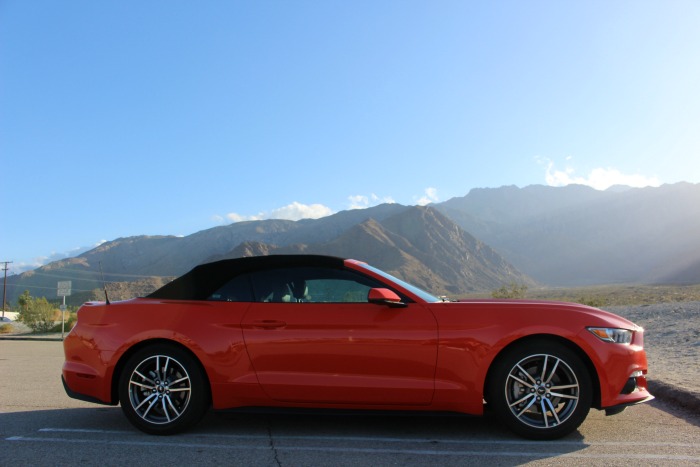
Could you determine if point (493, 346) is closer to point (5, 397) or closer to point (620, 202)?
point (5, 397)

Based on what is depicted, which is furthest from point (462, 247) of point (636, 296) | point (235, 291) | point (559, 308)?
point (235, 291)

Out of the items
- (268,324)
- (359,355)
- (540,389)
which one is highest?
(268,324)

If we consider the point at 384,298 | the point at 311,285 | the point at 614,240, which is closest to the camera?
the point at 384,298

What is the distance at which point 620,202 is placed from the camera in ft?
498

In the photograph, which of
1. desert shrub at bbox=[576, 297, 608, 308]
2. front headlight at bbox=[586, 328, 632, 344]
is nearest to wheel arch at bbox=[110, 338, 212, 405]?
front headlight at bbox=[586, 328, 632, 344]

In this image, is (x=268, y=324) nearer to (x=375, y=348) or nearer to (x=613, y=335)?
(x=375, y=348)

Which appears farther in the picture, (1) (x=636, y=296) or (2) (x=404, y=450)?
(1) (x=636, y=296)

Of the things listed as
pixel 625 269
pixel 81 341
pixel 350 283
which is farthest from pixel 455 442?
pixel 625 269

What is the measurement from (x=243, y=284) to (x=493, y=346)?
86.3 inches

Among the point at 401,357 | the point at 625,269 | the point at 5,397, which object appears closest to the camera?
the point at 401,357

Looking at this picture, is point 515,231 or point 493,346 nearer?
point 493,346

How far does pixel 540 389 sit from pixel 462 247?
4144 inches

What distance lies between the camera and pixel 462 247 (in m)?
108

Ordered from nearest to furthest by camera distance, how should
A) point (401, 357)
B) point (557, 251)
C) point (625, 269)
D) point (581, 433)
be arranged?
point (401, 357) → point (581, 433) → point (625, 269) → point (557, 251)
